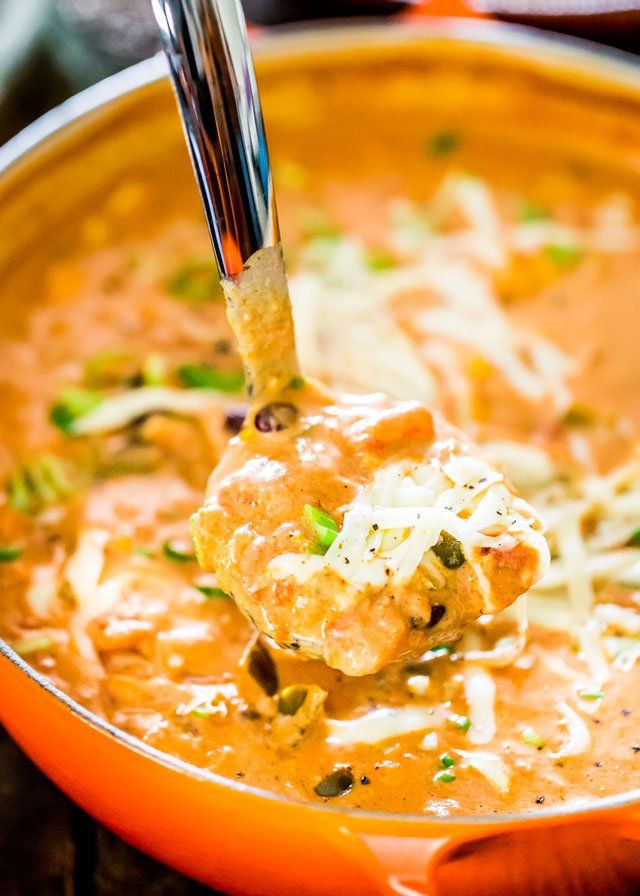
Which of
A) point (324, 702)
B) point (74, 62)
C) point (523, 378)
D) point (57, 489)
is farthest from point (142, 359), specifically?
Result: point (74, 62)

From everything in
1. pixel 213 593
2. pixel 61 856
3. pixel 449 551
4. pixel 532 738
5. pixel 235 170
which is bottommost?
pixel 61 856

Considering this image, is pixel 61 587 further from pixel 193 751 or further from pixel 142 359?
pixel 142 359

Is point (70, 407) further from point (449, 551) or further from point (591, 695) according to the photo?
point (591, 695)

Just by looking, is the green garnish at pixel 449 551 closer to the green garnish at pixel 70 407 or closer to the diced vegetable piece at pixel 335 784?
the diced vegetable piece at pixel 335 784

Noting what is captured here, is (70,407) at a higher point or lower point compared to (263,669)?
higher

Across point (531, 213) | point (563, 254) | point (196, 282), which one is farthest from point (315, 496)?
point (531, 213)

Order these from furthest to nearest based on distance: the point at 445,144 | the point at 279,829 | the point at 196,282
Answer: the point at 445,144 → the point at 196,282 → the point at 279,829

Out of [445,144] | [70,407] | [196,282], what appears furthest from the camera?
[445,144]
